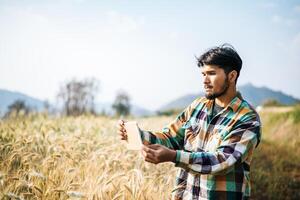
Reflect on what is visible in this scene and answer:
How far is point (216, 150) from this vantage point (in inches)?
111

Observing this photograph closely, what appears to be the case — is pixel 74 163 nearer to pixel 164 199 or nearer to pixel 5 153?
pixel 5 153

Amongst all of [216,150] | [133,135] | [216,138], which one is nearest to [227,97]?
[216,138]

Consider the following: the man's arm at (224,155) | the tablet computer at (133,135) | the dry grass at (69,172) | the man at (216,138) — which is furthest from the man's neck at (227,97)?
the dry grass at (69,172)

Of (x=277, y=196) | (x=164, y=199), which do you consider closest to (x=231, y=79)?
(x=164, y=199)

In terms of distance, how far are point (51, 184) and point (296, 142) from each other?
35.1 feet

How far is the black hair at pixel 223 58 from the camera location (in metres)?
3.06

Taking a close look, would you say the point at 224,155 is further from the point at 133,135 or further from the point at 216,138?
the point at 133,135

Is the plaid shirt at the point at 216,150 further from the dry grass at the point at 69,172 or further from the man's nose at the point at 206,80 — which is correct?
the dry grass at the point at 69,172

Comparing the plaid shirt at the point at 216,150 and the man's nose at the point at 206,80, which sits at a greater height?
the man's nose at the point at 206,80

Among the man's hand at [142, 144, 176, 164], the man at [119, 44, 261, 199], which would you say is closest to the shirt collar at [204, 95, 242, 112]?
the man at [119, 44, 261, 199]

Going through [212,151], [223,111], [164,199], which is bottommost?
[164,199]

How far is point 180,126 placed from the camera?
11.0 feet

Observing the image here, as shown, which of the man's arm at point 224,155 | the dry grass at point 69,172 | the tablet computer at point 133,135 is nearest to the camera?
the man's arm at point 224,155

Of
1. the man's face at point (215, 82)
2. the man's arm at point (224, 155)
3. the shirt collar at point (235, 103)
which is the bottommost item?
the man's arm at point (224, 155)
